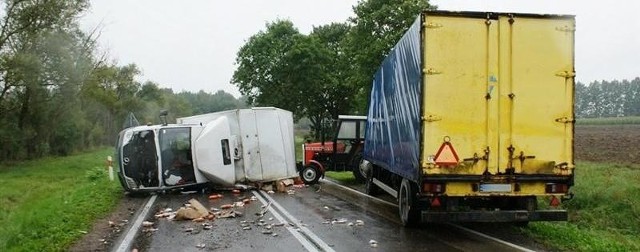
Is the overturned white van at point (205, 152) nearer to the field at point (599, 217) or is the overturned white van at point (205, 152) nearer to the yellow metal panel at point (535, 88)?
the field at point (599, 217)

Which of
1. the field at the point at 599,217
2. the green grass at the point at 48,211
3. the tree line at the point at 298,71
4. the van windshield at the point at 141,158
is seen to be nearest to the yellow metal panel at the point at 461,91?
the field at the point at 599,217

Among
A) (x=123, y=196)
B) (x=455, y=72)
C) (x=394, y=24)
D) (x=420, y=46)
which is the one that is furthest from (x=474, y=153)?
(x=394, y=24)

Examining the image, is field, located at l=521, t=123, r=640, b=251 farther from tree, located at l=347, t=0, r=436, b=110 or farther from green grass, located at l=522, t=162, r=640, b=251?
tree, located at l=347, t=0, r=436, b=110

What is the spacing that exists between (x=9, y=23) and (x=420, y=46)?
29.2 m

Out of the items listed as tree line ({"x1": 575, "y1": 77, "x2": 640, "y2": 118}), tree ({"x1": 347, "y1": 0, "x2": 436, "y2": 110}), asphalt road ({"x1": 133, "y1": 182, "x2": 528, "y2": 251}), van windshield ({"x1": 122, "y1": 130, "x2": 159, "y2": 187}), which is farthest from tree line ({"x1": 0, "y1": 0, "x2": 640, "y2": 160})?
tree line ({"x1": 575, "y1": 77, "x2": 640, "y2": 118})

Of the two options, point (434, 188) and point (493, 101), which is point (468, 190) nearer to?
point (434, 188)

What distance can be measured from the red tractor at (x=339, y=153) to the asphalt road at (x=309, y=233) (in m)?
5.24

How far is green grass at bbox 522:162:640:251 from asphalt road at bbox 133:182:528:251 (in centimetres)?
121

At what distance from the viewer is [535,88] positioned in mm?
8242

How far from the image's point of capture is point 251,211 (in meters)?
12.0

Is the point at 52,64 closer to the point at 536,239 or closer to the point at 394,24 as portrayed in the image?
the point at 394,24

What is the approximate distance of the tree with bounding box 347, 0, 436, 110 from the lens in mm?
31469

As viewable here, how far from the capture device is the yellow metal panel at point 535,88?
8227mm

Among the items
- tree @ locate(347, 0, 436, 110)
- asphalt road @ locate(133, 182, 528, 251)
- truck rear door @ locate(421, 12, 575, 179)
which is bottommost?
asphalt road @ locate(133, 182, 528, 251)
